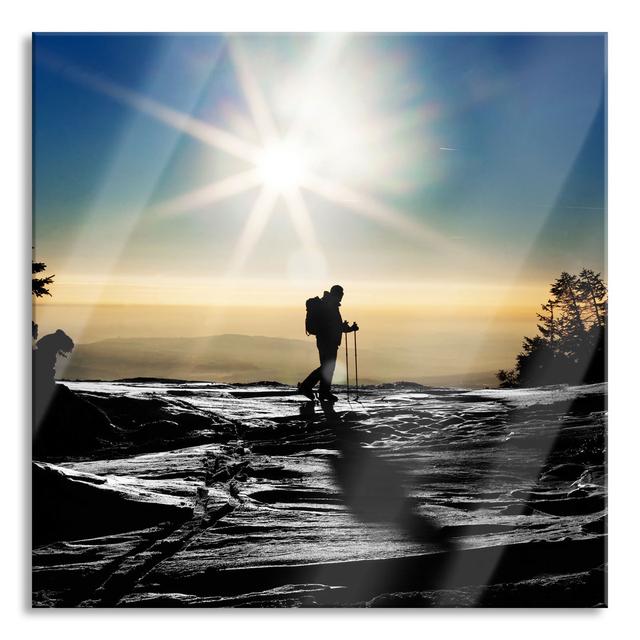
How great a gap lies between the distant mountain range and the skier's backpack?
0.61 feet

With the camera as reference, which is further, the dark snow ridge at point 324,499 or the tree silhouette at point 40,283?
the tree silhouette at point 40,283

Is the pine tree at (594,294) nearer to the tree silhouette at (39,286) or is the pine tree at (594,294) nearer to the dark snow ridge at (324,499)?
the dark snow ridge at (324,499)

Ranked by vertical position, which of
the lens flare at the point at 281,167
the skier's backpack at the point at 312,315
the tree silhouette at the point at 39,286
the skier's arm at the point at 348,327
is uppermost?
the lens flare at the point at 281,167

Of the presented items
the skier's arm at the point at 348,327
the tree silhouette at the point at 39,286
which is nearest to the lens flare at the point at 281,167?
the skier's arm at the point at 348,327

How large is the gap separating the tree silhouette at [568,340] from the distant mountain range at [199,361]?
0.67 feet

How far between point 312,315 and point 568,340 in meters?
1.29

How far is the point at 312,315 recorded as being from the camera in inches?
161

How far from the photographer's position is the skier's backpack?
407 centimetres

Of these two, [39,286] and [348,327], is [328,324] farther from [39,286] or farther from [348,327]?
[39,286]

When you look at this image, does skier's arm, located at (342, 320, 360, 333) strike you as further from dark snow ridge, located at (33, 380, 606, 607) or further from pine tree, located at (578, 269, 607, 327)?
pine tree, located at (578, 269, 607, 327)

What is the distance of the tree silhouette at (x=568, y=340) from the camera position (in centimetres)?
405
